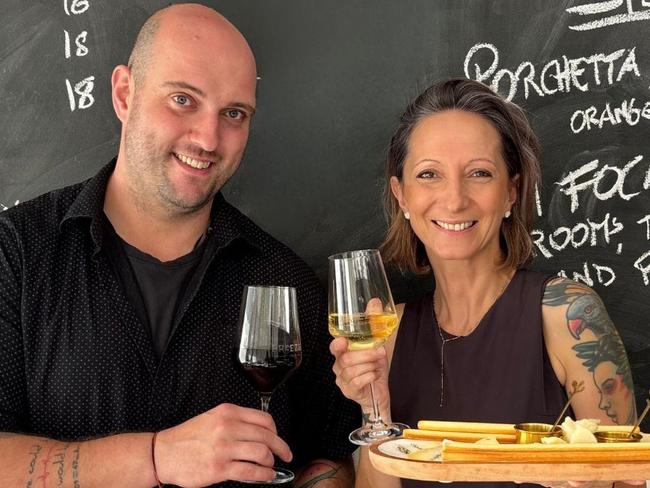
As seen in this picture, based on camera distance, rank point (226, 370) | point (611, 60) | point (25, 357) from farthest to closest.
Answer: point (611, 60) → point (226, 370) → point (25, 357)

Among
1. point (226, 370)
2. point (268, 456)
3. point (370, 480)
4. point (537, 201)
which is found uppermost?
point (537, 201)

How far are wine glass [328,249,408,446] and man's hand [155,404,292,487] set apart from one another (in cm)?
21

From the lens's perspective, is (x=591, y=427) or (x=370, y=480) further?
(x=370, y=480)

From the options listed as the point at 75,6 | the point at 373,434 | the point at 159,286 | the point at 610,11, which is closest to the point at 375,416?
the point at 373,434

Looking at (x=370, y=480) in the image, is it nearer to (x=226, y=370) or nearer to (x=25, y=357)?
(x=226, y=370)

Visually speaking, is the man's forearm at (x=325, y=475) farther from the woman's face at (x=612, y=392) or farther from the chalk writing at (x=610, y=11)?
the chalk writing at (x=610, y=11)

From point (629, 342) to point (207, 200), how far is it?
4.42ft

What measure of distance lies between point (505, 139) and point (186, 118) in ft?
3.08

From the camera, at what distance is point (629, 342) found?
2457mm

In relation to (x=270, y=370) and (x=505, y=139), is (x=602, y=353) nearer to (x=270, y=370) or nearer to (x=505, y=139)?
(x=505, y=139)

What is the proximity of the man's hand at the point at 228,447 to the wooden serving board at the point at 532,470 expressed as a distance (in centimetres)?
37

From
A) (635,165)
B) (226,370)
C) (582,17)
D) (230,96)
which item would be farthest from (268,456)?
(582,17)

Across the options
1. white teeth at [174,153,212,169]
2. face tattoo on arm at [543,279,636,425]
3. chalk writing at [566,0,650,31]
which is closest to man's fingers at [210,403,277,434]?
white teeth at [174,153,212,169]

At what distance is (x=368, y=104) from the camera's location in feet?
8.64
